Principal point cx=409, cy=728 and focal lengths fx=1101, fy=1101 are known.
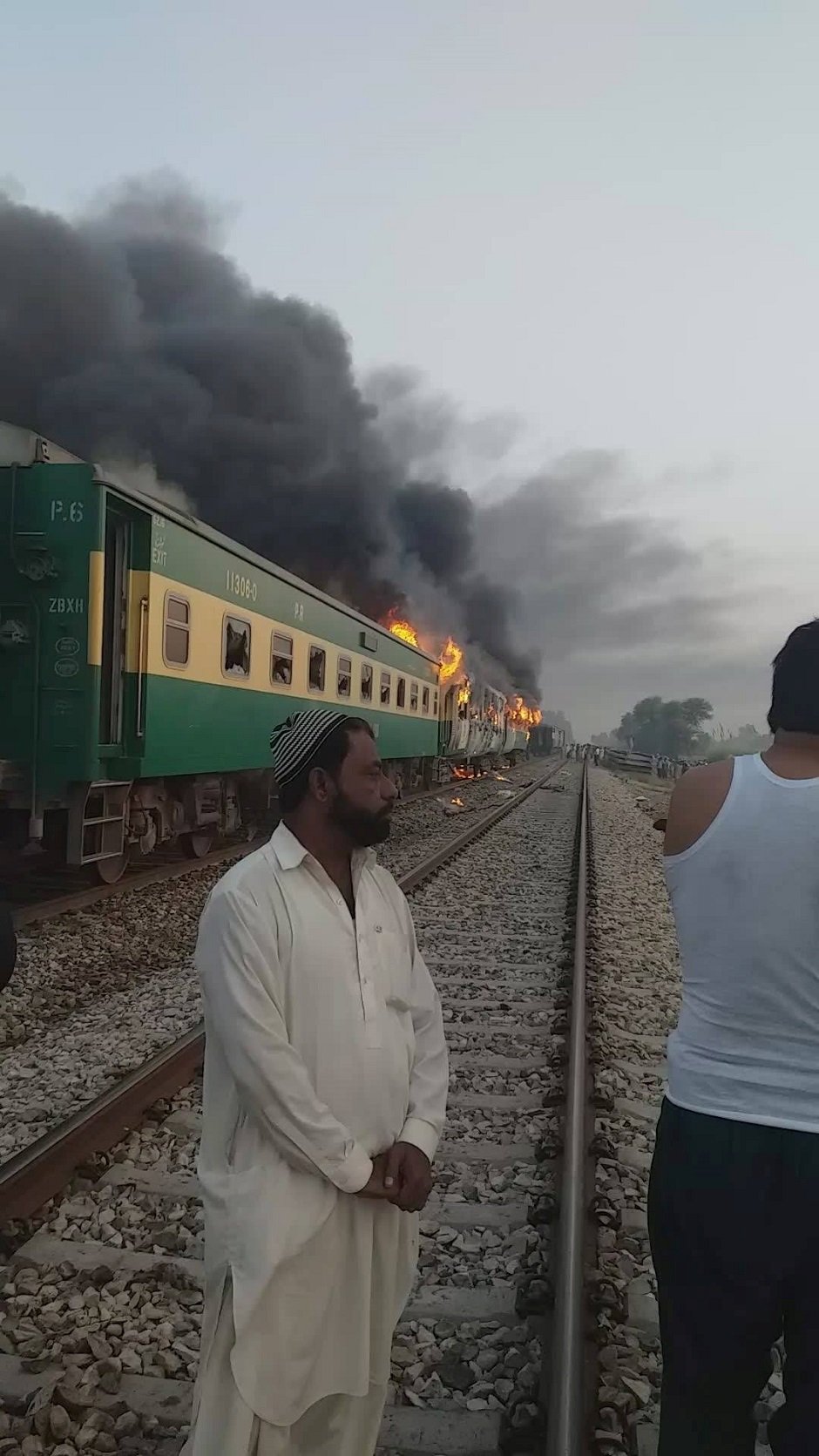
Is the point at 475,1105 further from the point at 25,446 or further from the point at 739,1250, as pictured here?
the point at 25,446

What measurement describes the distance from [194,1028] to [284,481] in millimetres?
28618

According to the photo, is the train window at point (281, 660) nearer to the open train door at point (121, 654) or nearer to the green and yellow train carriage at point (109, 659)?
the green and yellow train carriage at point (109, 659)

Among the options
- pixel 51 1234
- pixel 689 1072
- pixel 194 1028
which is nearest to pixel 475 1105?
pixel 194 1028

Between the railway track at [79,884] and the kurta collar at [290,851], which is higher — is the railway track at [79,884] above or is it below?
below

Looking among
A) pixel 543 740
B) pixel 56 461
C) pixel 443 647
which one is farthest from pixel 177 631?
pixel 543 740

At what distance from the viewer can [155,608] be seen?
31.2ft

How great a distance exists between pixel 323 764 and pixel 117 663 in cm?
734

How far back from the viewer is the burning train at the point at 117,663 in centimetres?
880

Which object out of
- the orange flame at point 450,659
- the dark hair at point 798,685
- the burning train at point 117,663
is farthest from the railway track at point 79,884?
the orange flame at point 450,659

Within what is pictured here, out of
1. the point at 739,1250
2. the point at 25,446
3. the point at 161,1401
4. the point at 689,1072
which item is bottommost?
the point at 161,1401

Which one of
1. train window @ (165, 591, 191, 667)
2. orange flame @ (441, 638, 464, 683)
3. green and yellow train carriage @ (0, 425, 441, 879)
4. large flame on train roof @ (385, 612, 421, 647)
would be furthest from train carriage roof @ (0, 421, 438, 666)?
large flame on train roof @ (385, 612, 421, 647)

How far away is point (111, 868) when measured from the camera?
10.1 m

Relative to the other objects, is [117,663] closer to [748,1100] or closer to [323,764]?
[323,764]

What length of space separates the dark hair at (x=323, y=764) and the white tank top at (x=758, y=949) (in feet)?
2.34
